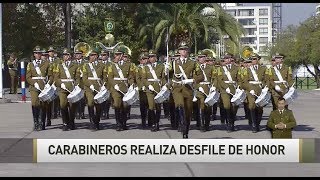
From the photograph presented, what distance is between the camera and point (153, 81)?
18.6 meters

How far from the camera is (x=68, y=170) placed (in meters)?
11.7

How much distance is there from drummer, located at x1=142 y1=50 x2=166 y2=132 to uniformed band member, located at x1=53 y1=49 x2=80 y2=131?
Result: 1.61 meters

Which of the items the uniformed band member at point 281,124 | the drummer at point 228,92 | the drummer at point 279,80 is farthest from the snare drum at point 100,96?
the uniformed band member at point 281,124

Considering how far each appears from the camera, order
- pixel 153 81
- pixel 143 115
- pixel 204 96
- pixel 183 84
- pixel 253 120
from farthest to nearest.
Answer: pixel 143 115
pixel 204 96
pixel 153 81
pixel 253 120
pixel 183 84

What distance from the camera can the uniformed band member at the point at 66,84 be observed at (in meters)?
18.8

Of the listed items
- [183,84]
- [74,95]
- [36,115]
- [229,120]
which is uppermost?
[183,84]

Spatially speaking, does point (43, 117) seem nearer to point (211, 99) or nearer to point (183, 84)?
point (211, 99)

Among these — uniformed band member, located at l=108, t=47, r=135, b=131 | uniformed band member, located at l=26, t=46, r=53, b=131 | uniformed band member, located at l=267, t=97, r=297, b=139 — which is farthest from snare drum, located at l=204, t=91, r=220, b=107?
uniformed band member, located at l=267, t=97, r=297, b=139

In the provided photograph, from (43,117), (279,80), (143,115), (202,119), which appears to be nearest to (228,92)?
(202,119)

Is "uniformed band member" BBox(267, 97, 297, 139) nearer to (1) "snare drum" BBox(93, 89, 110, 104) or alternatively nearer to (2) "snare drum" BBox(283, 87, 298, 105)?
(2) "snare drum" BBox(283, 87, 298, 105)

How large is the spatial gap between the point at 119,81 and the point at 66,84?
3.90ft

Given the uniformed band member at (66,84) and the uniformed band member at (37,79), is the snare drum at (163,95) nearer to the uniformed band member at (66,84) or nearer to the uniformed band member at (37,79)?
the uniformed band member at (66,84)

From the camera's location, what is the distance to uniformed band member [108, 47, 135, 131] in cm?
1862

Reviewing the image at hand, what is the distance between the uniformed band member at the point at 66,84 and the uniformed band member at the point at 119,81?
2.84 ft
